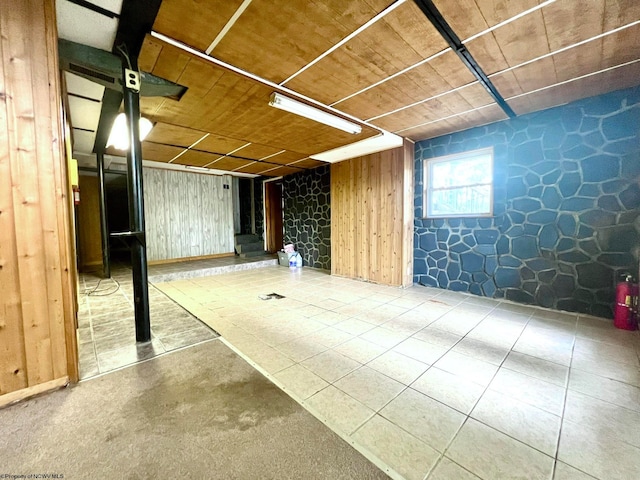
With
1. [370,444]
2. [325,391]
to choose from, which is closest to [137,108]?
[325,391]

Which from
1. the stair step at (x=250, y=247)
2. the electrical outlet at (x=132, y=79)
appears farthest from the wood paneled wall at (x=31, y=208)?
the stair step at (x=250, y=247)

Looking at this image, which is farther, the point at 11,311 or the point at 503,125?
the point at 503,125

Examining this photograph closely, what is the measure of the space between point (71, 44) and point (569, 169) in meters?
5.29

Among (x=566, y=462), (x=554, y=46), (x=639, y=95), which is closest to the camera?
(x=566, y=462)

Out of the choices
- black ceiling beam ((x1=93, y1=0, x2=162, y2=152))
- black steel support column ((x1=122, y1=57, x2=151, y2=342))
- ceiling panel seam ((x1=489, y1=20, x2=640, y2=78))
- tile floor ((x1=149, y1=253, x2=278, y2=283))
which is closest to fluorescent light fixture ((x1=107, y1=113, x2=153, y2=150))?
black steel support column ((x1=122, y1=57, x2=151, y2=342))

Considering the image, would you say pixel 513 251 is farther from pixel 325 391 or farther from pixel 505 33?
pixel 325 391

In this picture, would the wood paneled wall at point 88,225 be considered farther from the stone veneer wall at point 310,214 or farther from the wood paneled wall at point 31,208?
the wood paneled wall at point 31,208

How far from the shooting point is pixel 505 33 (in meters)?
1.96

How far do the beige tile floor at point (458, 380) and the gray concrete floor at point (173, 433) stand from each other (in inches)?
6.5

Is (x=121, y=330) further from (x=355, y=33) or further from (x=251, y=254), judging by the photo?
(x=251, y=254)

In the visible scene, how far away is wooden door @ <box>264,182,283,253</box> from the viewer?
8.27m

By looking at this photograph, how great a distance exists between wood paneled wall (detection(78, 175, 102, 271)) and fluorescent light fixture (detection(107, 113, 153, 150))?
308 centimetres

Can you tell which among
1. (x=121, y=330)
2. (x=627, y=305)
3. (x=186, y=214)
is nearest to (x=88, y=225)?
(x=186, y=214)

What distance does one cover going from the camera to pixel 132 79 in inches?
85.2
